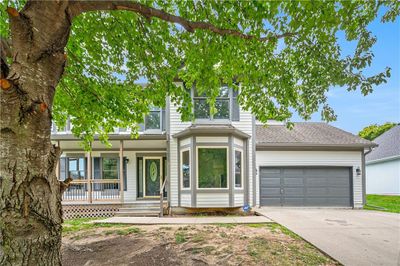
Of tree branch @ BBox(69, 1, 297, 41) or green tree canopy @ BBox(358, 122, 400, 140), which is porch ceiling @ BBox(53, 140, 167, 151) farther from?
green tree canopy @ BBox(358, 122, 400, 140)

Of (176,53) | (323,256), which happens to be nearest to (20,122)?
(176,53)

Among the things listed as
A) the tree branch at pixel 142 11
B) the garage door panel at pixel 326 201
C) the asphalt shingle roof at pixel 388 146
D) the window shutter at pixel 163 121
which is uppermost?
the tree branch at pixel 142 11

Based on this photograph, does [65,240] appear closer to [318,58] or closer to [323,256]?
[323,256]

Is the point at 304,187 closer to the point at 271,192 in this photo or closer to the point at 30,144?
the point at 271,192

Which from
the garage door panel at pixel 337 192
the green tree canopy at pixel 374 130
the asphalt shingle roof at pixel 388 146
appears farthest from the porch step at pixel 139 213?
the green tree canopy at pixel 374 130

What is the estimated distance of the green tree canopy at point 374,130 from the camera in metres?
29.6

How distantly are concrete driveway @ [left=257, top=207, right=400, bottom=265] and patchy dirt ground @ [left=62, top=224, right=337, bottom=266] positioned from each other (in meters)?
0.42

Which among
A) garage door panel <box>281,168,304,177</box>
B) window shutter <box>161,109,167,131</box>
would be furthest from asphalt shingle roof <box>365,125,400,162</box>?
window shutter <box>161,109,167,131</box>

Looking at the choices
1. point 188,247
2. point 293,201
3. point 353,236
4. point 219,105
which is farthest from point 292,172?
point 188,247

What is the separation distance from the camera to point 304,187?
1133cm

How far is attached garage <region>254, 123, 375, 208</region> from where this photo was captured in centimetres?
1125

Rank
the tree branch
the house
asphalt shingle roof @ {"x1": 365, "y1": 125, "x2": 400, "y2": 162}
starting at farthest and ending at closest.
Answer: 1. asphalt shingle roof @ {"x1": 365, "y1": 125, "x2": 400, "y2": 162}
2. the house
3. the tree branch

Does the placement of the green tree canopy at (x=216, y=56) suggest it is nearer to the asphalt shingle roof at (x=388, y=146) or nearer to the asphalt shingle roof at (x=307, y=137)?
the asphalt shingle roof at (x=307, y=137)

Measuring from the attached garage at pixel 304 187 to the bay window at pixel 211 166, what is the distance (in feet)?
8.53
